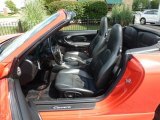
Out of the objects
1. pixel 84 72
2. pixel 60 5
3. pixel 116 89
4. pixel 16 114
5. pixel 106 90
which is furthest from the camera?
pixel 60 5

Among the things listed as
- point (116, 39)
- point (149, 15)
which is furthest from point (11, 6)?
point (116, 39)

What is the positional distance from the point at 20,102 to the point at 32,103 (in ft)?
2.12

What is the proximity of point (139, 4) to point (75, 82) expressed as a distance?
45.5 m

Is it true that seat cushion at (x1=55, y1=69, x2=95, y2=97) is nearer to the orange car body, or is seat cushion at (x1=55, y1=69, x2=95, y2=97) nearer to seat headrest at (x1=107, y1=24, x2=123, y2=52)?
the orange car body

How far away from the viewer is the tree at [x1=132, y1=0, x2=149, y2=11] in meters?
43.7

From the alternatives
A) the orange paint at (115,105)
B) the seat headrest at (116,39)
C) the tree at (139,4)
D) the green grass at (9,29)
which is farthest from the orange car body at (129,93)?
the tree at (139,4)

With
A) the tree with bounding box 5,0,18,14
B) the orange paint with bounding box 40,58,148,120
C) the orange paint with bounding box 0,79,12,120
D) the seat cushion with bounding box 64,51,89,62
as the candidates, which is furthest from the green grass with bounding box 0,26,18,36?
the tree with bounding box 5,0,18,14

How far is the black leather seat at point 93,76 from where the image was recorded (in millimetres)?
2467

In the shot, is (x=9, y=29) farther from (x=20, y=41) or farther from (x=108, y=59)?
(x=108, y=59)

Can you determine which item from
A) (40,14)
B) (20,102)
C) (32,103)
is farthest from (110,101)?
(40,14)

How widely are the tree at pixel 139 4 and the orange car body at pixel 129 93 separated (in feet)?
137

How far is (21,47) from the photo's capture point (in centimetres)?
216

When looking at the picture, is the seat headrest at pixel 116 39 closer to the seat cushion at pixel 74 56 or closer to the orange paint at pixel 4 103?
the seat cushion at pixel 74 56

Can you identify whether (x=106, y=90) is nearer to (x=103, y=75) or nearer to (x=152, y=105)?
(x=103, y=75)
